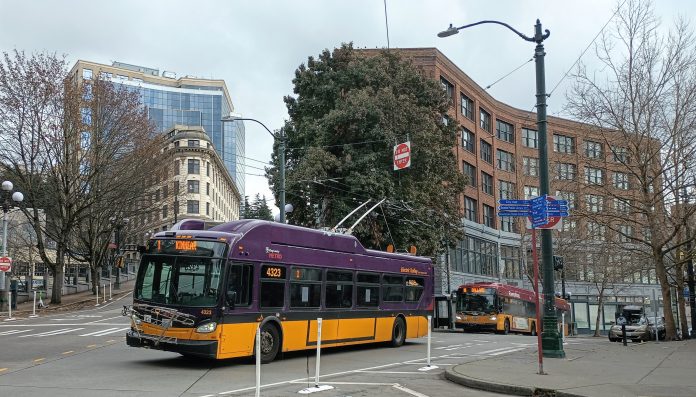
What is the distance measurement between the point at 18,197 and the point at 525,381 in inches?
1093

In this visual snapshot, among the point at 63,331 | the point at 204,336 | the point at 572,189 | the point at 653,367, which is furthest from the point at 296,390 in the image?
the point at 572,189

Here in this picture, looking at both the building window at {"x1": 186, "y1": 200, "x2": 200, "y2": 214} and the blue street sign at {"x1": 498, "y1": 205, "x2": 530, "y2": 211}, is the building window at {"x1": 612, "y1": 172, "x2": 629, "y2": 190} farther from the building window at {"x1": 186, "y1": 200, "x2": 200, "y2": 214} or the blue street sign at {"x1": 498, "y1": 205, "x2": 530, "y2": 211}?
the building window at {"x1": 186, "y1": 200, "x2": 200, "y2": 214}

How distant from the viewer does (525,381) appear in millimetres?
11469

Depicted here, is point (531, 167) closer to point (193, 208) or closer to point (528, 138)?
point (528, 138)

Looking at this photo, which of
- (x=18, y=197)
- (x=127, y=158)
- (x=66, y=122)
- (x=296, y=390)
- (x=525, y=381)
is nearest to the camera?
(x=296, y=390)

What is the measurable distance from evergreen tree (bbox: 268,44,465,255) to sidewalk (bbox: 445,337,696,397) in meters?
16.9

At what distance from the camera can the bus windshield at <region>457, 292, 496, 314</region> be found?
37250 mm

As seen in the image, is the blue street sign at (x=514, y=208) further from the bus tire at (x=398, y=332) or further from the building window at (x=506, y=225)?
the building window at (x=506, y=225)

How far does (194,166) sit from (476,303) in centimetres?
6193

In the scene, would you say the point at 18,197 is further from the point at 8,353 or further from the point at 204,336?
the point at 204,336

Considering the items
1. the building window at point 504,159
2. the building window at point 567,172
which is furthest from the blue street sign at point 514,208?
the building window at point 504,159

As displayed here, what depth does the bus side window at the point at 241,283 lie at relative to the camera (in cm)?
1365

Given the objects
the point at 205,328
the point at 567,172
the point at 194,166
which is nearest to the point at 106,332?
the point at 205,328

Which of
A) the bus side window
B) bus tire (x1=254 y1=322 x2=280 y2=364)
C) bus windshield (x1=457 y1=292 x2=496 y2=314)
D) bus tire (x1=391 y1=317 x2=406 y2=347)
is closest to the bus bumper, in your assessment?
the bus side window
